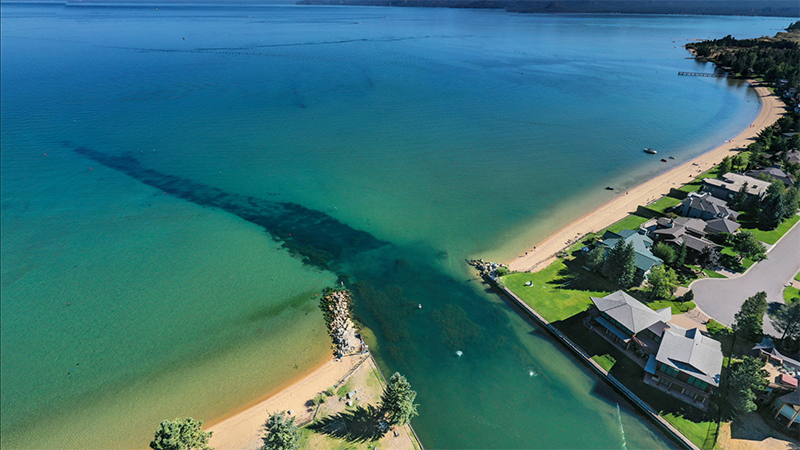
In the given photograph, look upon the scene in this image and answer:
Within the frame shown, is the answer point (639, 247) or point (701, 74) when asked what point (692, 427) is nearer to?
point (639, 247)

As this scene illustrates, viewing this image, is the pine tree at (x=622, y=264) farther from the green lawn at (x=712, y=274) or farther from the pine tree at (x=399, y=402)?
the pine tree at (x=399, y=402)

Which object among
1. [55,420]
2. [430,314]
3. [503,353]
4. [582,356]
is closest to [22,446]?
[55,420]

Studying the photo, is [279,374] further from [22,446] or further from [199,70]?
[199,70]

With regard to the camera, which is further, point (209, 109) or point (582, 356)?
point (209, 109)

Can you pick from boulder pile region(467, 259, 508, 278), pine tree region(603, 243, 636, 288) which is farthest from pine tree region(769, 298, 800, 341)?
boulder pile region(467, 259, 508, 278)

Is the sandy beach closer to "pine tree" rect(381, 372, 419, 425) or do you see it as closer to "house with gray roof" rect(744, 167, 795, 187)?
"house with gray roof" rect(744, 167, 795, 187)

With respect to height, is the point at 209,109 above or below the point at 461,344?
above
